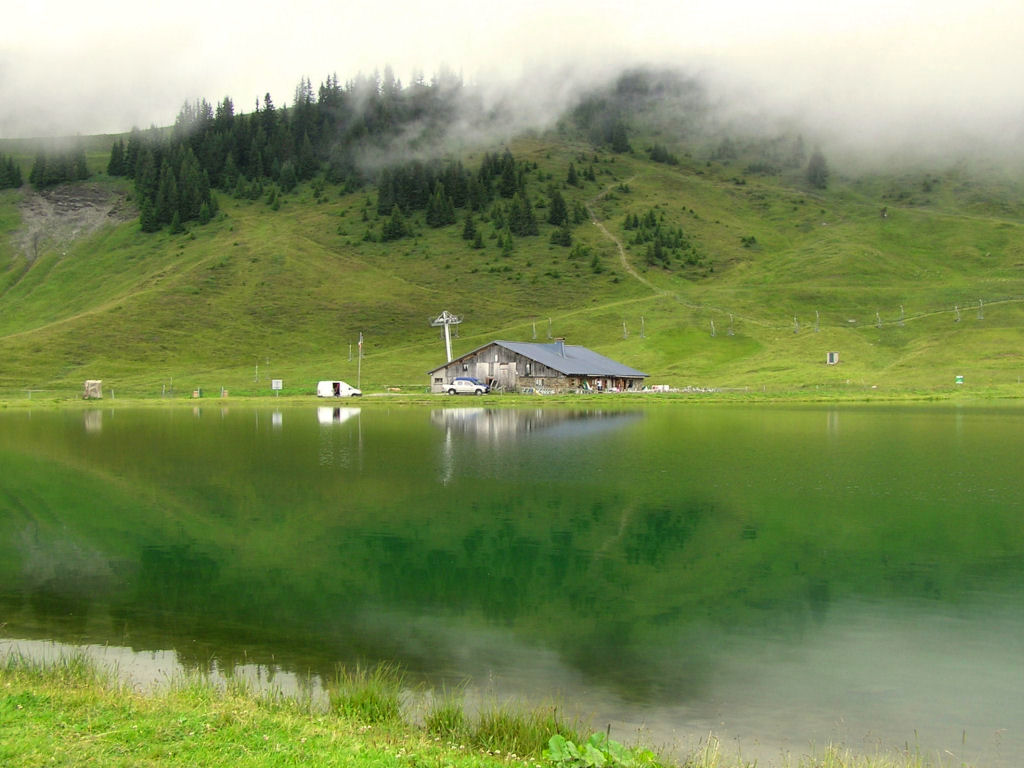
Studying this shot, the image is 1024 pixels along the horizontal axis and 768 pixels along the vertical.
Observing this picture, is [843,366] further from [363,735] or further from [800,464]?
[363,735]

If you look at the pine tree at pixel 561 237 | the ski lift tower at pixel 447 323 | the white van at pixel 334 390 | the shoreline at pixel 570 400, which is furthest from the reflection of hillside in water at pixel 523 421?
the pine tree at pixel 561 237

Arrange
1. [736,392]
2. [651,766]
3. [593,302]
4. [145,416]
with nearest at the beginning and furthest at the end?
[651,766]
[145,416]
[736,392]
[593,302]

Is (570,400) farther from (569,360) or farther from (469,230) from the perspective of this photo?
(469,230)

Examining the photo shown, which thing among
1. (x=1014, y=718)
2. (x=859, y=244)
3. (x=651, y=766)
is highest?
(x=859, y=244)

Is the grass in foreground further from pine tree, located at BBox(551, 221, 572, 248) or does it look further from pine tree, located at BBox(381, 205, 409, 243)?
pine tree, located at BBox(381, 205, 409, 243)

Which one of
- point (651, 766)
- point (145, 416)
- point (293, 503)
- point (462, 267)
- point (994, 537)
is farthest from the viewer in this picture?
point (462, 267)

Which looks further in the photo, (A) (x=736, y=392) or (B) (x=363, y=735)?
(A) (x=736, y=392)

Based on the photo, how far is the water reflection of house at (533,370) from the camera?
10731 centimetres

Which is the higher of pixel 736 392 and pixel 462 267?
pixel 462 267

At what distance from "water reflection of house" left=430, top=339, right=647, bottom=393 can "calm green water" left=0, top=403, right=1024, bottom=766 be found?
6598 cm

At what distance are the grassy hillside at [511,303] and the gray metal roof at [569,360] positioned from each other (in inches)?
264

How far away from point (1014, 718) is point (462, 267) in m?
166

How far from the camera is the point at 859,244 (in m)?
177

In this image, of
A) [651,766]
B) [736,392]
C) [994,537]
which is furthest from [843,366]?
[651,766]
